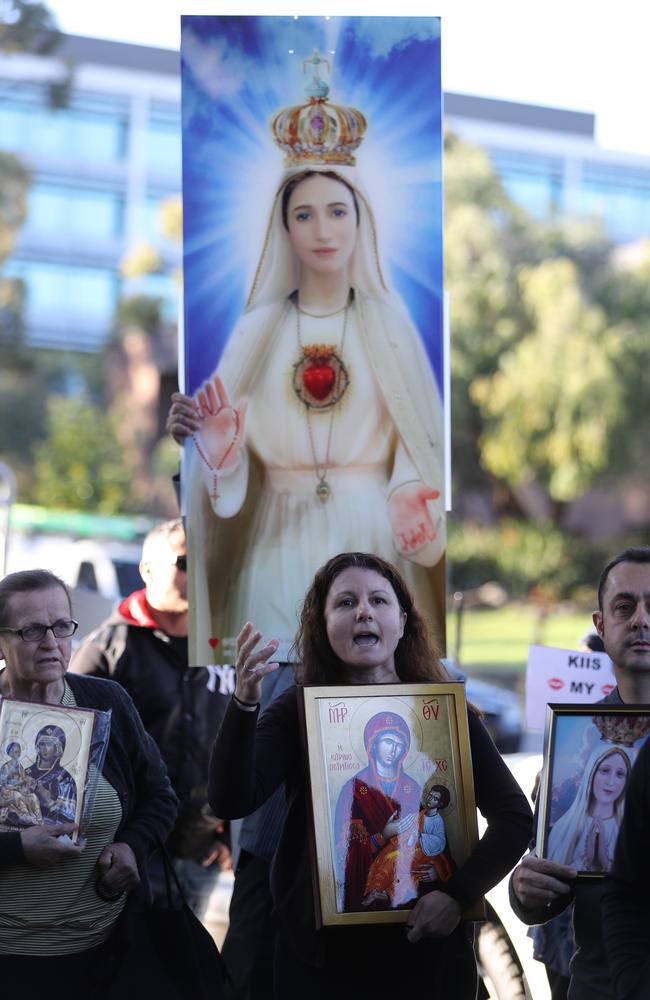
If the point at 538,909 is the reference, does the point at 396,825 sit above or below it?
above

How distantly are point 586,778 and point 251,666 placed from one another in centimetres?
77

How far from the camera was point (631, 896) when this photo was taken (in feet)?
7.94

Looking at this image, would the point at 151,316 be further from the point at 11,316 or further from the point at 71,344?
the point at 71,344

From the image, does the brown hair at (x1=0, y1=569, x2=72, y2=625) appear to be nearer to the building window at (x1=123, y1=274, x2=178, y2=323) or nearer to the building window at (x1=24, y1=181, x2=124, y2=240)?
the building window at (x1=123, y1=274, x2=178, y2=323)

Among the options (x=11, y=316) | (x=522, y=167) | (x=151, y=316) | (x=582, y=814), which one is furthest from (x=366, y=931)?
(x=522, y=167)

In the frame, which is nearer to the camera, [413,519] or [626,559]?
[626,559]

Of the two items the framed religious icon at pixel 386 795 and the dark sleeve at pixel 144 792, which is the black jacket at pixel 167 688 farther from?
the framed religious icon at pixel 386 795

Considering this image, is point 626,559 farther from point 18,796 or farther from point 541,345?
point 541,345

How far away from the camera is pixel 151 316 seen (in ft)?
150

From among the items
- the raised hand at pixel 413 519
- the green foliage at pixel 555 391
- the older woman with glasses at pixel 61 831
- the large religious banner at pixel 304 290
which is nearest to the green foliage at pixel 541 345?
the green foliage at pixel 555 391

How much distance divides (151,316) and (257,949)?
4302 cm

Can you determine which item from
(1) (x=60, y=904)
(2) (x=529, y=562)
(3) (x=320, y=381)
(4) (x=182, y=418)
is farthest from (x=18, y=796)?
(2) (x=529, y=562)

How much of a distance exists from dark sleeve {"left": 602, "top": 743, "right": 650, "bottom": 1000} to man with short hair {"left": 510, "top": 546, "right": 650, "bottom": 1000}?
312mm

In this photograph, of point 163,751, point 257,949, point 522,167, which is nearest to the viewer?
point 257,949
